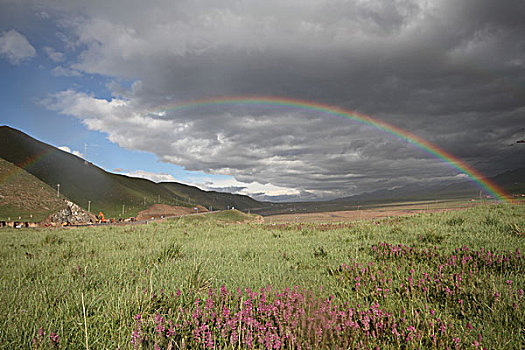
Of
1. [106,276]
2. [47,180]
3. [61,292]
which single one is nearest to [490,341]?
[61,292]

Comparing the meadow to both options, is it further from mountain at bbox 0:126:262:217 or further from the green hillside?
mountain at bbox 0:126:262:217

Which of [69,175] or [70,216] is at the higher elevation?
[69,175]

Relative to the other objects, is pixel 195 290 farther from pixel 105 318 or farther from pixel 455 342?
pixel 455 342

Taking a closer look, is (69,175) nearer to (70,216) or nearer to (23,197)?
(23,197)

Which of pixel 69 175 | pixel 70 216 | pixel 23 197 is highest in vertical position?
pixel 69 175

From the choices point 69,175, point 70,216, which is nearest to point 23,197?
point 70,216

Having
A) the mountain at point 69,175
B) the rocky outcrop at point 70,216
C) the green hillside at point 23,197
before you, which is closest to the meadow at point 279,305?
the rocky outcrop at point 70,216

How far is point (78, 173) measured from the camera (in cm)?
13212

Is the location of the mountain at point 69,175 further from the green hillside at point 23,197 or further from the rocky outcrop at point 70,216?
the rocky outcrop at point 70,216

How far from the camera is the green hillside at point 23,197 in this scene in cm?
6112

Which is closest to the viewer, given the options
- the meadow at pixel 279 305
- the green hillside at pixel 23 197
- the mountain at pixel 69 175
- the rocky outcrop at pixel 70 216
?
the meadow at pixel 279 305

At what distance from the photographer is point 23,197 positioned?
67.5 m

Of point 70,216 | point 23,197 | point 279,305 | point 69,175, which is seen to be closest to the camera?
point 279,305

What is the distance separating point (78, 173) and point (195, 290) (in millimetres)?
156243
